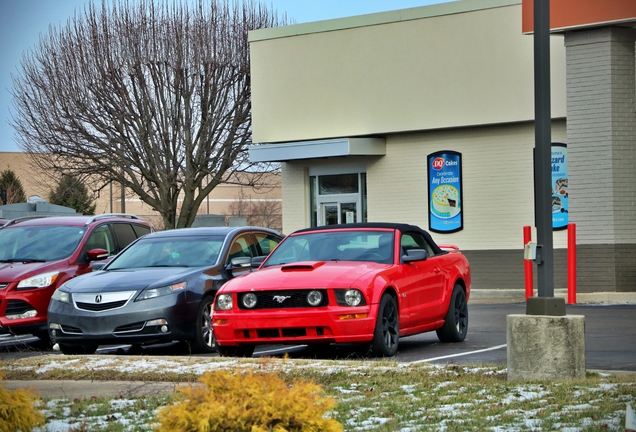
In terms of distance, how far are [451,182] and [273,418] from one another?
19780 millimetres

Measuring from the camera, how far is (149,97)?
115 feet

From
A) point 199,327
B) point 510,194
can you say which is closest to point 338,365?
point 199,327

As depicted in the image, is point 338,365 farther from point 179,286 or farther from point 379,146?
point 379,146

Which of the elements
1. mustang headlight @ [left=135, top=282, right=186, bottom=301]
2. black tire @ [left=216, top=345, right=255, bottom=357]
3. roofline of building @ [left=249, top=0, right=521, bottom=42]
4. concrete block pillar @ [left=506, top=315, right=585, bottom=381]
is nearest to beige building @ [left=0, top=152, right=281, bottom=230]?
roofline of building @ [left=249, top=0, right=521, bottom=42]

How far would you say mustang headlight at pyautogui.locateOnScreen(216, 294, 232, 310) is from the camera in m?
10.7

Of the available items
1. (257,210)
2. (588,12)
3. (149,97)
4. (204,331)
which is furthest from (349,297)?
(257,210)

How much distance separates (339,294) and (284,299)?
0.58m

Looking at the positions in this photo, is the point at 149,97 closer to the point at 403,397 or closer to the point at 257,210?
the point at 403,397

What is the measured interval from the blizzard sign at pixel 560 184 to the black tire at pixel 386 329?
1225 cm

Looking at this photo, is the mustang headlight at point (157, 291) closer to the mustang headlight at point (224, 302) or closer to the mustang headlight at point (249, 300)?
the mustang headlight at point (224, 302)

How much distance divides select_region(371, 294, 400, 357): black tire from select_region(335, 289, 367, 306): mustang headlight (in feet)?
0.81

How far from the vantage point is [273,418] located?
13.9 feet

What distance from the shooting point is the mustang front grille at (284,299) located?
1031cm

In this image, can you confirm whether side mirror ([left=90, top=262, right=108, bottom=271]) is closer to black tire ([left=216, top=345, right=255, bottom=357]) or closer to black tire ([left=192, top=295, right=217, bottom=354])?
black tire ([left=192, top=295, right=217, bottom=354])
